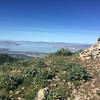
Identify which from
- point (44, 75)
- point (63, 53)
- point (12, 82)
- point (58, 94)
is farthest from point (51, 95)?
point (63, 53)

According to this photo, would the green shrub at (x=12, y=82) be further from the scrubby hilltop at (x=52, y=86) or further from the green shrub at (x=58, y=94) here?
the green shrub at (x=58, y=94)

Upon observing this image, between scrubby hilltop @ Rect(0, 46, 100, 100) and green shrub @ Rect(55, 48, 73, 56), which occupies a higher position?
green shrub @ Rect(55, 48, 73, 56)

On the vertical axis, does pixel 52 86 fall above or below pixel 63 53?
below

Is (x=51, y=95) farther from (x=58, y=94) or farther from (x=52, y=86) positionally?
(x=52, y=86)

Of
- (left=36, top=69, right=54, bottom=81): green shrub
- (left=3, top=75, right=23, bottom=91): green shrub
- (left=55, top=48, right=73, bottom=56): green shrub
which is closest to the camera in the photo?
(left=3, top=75, right=23, bottom=91): green shrub

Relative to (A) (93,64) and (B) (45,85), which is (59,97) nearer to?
(B) (45,85)

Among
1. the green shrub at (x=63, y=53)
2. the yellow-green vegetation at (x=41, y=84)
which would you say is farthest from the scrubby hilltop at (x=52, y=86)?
the green shrub at (x=63, y=53)

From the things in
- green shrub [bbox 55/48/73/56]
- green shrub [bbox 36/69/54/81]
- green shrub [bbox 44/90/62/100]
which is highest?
green shrub [bbox 55/48/73/56]

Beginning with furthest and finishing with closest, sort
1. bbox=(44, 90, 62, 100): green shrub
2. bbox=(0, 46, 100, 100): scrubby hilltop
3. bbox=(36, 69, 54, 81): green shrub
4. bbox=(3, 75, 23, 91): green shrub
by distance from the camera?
bbox=(36, 69, 54, 81): green shrub
bbox=(3, 75, 23, 91): green shrub
bbox=(0, 46, 100, 100): scrubby hilltop
bbox=(44, 90, 62, 100): green shrub

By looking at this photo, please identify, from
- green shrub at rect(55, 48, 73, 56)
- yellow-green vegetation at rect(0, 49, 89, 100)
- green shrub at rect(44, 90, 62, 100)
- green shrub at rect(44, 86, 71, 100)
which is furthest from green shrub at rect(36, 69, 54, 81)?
green shrub at rect(55, 48, 73, 56)

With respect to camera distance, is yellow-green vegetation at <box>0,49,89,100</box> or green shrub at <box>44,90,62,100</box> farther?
yellow-green vegetation at <box>0,49,89,100</box>

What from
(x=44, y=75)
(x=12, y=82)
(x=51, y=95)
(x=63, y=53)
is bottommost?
(x=51, y=95)

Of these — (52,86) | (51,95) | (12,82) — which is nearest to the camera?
(51,95)

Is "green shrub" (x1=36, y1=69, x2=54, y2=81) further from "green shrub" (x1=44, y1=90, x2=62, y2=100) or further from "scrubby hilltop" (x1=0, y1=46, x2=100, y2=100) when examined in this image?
"green shrub" (x1=44, y1=90, x2=62, y2=100)
